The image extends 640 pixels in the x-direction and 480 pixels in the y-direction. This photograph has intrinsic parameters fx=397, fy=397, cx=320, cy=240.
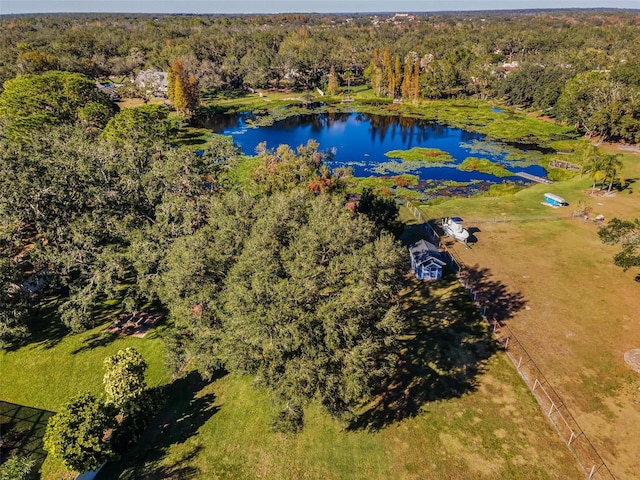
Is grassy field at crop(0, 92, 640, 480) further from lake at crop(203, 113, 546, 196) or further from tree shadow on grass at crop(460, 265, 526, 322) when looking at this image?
lake at crop(203, 113, 546, 196)

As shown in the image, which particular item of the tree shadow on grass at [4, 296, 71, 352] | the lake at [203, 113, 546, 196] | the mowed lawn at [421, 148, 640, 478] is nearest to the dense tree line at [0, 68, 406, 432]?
the tree shadow on grass at [4, 296, 71, 352]

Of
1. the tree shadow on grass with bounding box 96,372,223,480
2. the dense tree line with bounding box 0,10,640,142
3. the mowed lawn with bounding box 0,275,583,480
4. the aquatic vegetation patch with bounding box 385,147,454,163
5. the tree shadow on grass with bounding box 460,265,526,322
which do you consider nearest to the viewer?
the mowed lawn with bounding box 0,275,583,480

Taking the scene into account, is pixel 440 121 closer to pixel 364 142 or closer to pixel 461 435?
pixel 364 142

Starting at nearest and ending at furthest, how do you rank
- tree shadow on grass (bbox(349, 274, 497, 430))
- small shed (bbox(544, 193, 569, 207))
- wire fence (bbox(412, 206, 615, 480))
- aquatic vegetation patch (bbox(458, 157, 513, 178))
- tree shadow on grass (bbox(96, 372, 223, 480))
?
1. wire fence (bbox(412, 206, 615, 480))
2. tree shadow on grass (bbox(96, 372, 223, 480))
3. tree shadow on grass (bbox(349, 274, 497, 430))
4. small shed (bbox(544, 193, 569, 207))
5. aquatic vegetation patch (bbox(458, 157, 513, 178))

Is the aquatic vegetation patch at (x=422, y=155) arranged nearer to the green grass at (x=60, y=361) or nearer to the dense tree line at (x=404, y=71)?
the dense tree line at (x=404, y=71)

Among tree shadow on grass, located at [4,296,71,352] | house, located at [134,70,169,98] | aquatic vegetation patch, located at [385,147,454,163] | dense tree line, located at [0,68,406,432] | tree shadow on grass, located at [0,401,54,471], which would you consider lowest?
tree shadow on grass, located at [0,401,54,471]

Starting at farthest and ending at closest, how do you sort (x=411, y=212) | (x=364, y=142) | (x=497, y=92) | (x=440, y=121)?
→ (x=497, y=92), (x=440, y=121), (x=364, y=142), (x=411, y=212)

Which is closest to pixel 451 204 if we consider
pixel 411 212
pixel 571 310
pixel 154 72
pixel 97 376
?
pixel 411 212
